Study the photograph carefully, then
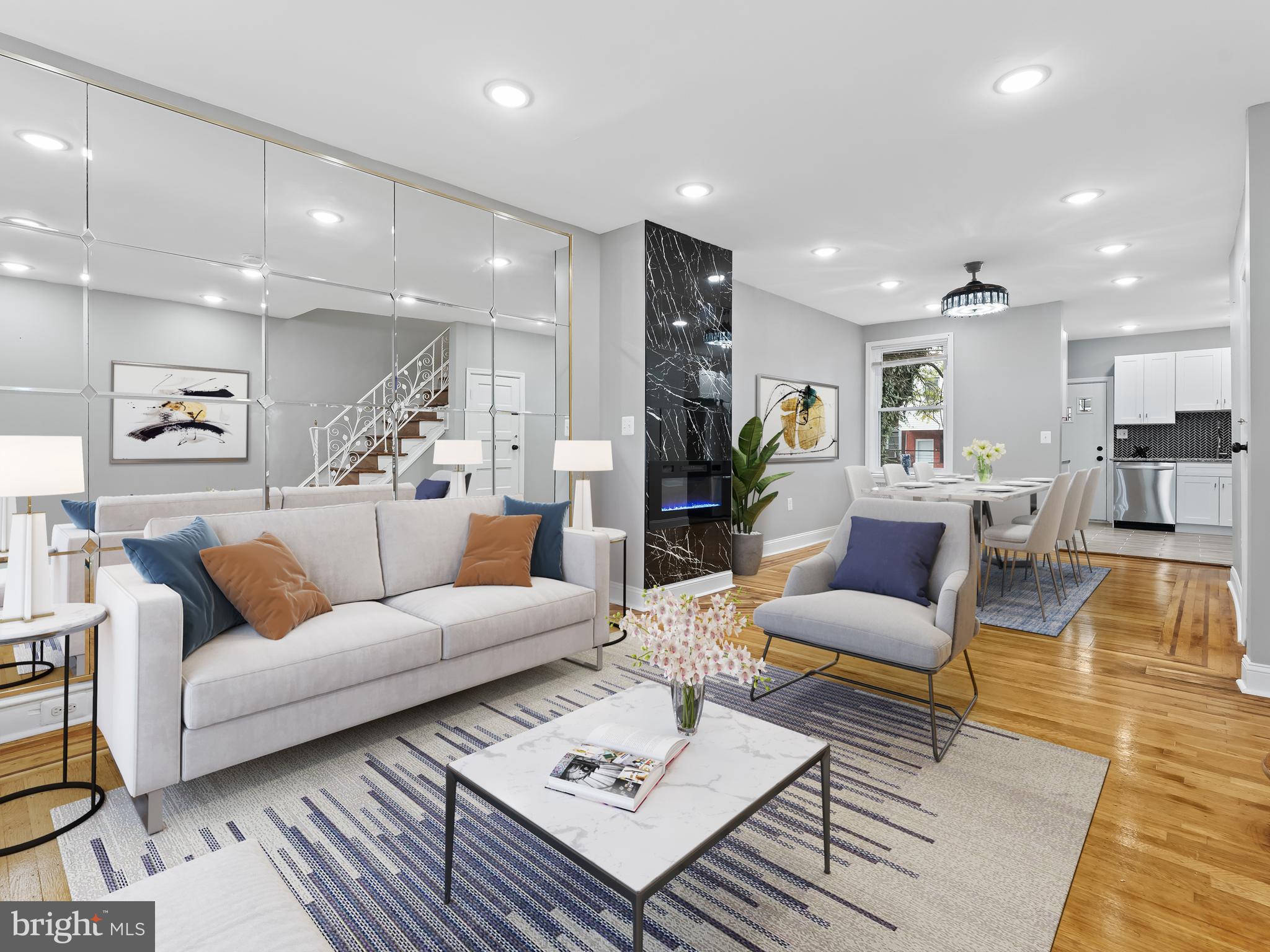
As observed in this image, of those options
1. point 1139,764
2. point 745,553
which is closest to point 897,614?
point 1139,764

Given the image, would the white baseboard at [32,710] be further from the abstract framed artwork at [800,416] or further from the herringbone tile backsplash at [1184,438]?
the herringbone tile backsplash at [1184,438]

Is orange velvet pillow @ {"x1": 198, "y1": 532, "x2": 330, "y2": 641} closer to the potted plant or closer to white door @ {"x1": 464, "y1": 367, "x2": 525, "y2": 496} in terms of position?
white door @ {"x1": 464, "y1": 367, "x2": 525, "y2": 496}

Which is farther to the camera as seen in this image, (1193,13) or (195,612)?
(1193,13)

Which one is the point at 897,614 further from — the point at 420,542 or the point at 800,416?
the point at 800,416

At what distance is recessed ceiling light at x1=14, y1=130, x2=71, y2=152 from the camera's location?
8.16ft

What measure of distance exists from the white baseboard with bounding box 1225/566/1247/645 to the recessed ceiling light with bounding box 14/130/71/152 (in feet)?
A: 18.1

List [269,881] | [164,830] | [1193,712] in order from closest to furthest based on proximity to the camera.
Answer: [269,881]
[164,830]
[1193,712]

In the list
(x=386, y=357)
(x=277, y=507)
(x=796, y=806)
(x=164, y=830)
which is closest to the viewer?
(x=164, y=830)

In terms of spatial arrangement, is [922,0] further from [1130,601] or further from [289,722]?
[1130,601]

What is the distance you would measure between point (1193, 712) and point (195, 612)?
384 centimetres

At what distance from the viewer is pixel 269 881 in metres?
1.03

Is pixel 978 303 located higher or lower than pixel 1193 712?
higher

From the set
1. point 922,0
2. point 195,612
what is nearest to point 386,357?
point 195,612

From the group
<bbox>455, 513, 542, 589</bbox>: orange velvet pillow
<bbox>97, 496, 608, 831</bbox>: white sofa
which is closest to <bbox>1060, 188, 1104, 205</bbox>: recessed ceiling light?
<bbox>97, 496, 608, 831</bbox>: white sofa
